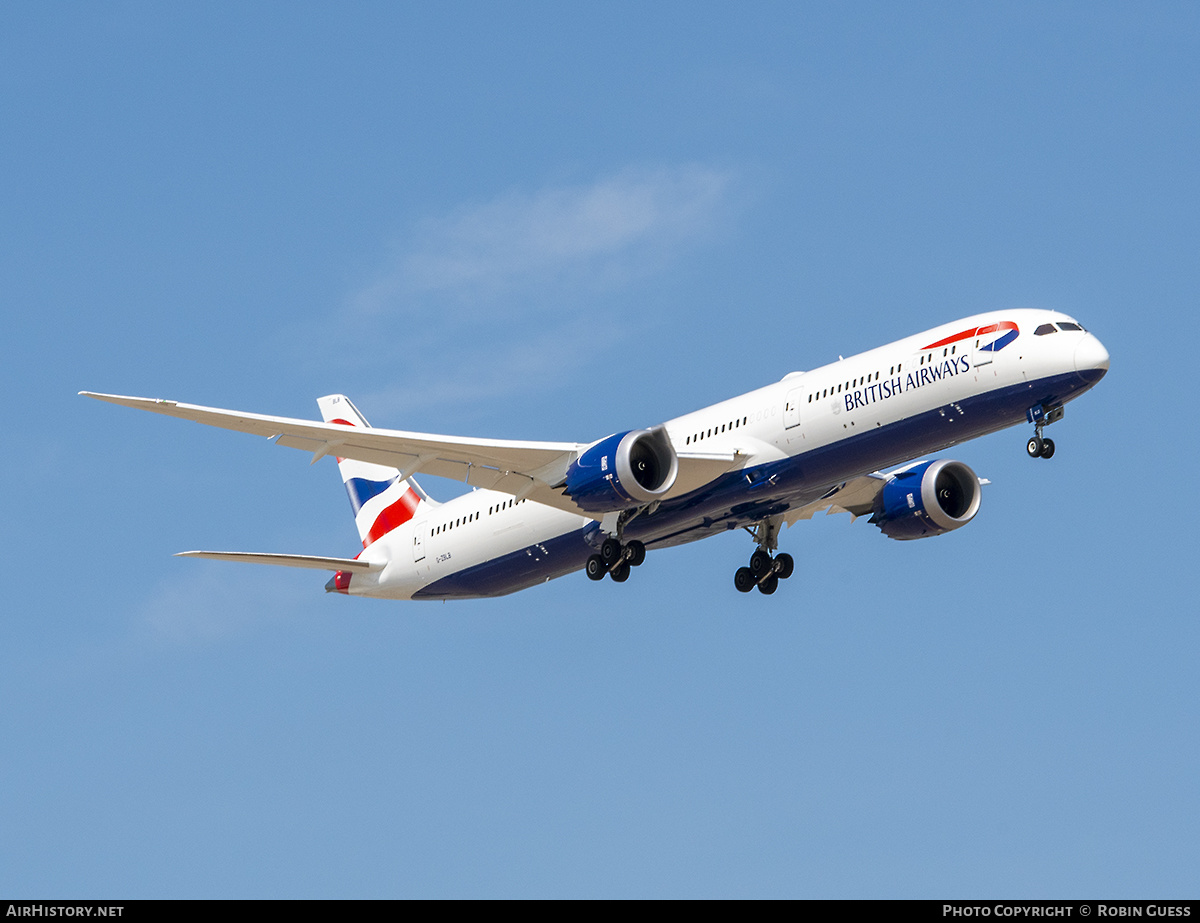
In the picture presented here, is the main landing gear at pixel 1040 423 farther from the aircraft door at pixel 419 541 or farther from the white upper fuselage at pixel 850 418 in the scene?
the aircraft door at pixel 419 541

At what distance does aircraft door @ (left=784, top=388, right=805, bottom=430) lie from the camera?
42.6 meters

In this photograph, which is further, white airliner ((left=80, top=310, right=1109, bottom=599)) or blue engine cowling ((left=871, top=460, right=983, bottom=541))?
blue engine cowling ((left=871, top=460, right=983, bottom=541))

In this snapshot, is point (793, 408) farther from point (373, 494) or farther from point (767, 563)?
point (373, 494)

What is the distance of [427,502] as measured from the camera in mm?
53781

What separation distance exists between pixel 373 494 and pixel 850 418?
19.7 metres

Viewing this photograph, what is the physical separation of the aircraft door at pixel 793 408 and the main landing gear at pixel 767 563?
6875 mm

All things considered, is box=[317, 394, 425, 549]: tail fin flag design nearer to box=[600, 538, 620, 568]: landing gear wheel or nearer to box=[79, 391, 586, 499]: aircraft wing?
box=[79, 391, 586, 499]: aircraft wing

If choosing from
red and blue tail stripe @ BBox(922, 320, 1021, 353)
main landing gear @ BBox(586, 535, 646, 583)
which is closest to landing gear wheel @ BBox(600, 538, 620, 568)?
main landing gear @ BBox(586, 535, 646, 583)

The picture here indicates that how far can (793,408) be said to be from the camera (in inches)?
1684

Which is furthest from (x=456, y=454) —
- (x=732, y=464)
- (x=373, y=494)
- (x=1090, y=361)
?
(x=1090, y=361)

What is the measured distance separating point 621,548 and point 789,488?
507 centimetres

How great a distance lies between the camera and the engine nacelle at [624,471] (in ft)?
140

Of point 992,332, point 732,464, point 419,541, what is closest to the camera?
point 992,332
